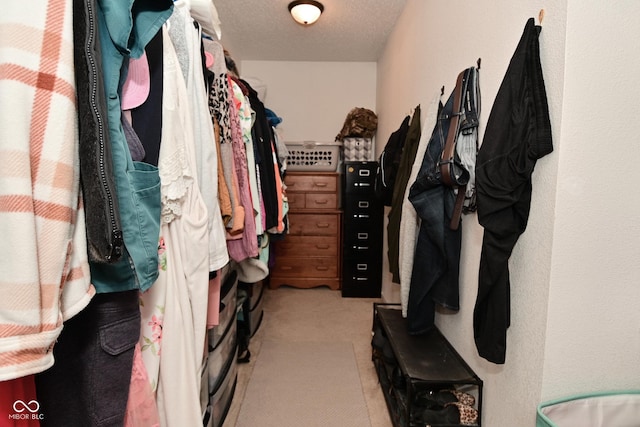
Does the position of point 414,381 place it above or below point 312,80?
below

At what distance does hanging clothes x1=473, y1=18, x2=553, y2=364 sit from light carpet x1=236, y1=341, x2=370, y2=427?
3.04 feet

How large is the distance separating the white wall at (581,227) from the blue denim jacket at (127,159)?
96cm

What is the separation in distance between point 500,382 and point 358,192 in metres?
2.23

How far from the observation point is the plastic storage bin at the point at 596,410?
3.00 ft

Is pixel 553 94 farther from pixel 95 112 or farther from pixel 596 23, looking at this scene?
pixel 95 112

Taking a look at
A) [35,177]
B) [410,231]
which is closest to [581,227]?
[410,231]

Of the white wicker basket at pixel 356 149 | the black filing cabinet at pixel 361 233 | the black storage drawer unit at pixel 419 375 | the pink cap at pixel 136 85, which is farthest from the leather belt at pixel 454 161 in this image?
the white wicker basket at pixel 356 149

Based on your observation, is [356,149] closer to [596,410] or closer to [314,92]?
[314,92]

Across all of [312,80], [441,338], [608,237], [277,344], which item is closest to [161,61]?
[608,237]

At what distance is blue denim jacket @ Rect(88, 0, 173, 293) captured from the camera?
538mm

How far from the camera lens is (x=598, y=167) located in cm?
89

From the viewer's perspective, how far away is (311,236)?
3.43 m

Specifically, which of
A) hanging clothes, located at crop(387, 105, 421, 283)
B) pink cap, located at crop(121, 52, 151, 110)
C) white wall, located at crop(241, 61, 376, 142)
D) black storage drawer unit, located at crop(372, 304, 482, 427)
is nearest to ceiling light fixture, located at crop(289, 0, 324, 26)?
hanging clothes, located at crop(387, 105, 421, 283)

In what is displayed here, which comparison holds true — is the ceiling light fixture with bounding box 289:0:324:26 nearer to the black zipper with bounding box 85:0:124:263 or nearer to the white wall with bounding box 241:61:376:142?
the white wall with bounding box 241:61:376:142
